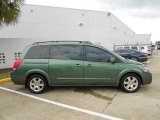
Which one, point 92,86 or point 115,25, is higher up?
point 115,25

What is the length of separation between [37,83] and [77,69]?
56.6 inches

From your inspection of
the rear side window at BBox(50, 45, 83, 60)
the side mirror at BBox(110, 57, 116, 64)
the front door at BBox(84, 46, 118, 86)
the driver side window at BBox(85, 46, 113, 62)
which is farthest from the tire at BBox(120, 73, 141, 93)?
the rear side window at BBox(50, 45, 83, 60)

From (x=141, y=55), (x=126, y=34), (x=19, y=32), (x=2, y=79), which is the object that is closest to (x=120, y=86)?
(x=2, y=79)

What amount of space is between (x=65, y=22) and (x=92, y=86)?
52.9ft

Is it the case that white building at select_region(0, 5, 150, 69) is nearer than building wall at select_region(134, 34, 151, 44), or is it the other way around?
white building at select_region(0, 5, 150, 69)

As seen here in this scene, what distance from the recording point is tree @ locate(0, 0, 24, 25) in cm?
1079

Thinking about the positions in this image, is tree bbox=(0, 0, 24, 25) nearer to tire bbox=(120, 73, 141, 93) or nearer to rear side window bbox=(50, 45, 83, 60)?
rear side window bbox=(50, 45, 83, 60)

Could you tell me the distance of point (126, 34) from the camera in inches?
1486

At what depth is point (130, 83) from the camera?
730cm

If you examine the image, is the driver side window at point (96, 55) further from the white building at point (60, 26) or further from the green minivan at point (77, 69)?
the white building at point (60, 26)

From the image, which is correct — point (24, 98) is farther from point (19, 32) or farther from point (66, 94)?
point (19, 32)

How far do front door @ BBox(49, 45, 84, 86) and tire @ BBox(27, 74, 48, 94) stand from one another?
324 mm

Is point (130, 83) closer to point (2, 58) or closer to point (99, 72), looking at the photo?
point (99, 72)

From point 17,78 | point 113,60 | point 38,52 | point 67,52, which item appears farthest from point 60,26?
point 113,60
